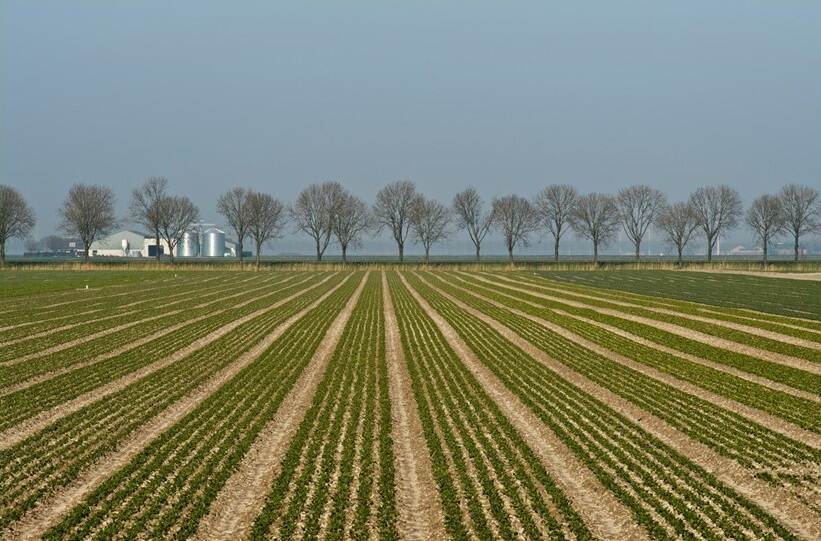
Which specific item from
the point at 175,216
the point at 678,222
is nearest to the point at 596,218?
the point at 678,222

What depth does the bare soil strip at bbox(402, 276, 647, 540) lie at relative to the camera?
8.00m

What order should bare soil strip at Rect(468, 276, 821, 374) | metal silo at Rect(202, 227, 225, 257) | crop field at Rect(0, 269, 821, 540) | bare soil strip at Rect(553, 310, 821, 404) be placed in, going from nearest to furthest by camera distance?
crop field at Rect(0, 269, 821, 540), bare soil strip at Rect(553, 310, 821, 404), bare soil strip at Rect(468, 276, 821, 374), metal silo at Rect(202, 227, 225, 257)

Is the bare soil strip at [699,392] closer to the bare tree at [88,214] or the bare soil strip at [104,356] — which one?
the bare soil strip at [104,356]

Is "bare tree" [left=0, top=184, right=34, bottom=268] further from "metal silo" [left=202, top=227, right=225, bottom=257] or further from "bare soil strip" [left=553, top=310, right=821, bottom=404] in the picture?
"bare soil strip" [left=553, top=310, right=821, bottom=404]

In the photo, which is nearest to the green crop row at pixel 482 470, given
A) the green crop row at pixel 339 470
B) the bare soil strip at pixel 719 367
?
the green crop row at pixel 339 470

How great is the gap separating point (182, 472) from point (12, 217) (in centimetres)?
11543

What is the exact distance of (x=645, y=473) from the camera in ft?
32.3

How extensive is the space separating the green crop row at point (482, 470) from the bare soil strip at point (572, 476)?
0.18m

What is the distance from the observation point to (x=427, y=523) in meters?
8.03

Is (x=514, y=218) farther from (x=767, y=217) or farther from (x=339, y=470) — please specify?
(x=339, y=470)

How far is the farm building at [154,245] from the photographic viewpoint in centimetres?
16650

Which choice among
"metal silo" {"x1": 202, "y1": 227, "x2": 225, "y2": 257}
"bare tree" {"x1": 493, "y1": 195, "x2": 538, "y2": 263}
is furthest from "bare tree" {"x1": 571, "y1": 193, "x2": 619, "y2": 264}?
"metal silo" {"x1": 202, "y1": 227, "x2": 225, "y2": 257}

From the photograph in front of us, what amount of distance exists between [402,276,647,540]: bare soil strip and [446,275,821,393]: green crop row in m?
8.24

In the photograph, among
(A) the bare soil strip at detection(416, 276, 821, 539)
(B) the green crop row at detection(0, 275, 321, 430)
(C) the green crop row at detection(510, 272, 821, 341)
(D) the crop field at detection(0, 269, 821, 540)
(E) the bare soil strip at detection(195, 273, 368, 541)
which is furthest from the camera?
(C) the green crop row at detection(510, 272, 821, 341)
